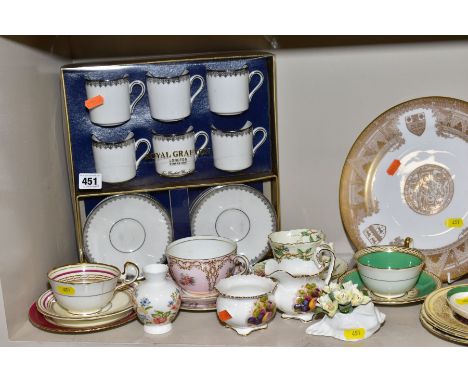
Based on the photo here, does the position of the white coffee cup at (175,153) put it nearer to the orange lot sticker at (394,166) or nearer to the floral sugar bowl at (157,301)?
the floral sugar bowl at (157,301)

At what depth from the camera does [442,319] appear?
1319mm

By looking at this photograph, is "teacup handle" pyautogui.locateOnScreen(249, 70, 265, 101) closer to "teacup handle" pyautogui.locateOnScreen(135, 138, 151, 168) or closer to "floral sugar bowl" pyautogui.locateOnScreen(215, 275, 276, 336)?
"teacup handle" pyautogui.locateOnScreen(135, 138, 151, 168)

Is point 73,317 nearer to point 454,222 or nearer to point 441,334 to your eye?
point 441,334

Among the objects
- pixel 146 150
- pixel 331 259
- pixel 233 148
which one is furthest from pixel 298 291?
pixel 146 150

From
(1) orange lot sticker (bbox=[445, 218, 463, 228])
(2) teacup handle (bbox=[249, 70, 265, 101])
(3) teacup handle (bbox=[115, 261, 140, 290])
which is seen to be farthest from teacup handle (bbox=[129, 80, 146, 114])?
(1) orange lot sticker (bbox=[445, 218, 463, 228])

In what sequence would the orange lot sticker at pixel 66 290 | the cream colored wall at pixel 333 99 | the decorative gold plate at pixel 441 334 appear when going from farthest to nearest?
the cream colored wall at pixel 333 99
the orange lot sticker at pixel 66 290
the decorative gold plate at pixel 441 334

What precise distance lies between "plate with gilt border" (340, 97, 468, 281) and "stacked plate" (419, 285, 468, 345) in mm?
171

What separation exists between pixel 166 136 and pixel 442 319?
650mm

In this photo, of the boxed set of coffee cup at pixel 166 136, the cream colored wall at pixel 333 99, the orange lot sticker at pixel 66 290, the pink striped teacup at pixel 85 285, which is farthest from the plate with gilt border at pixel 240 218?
the orange lot sticker at pixel 66 290

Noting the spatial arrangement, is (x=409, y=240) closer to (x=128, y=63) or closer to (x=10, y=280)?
(x=128, y=63)

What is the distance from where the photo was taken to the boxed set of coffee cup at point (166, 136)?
1520mm

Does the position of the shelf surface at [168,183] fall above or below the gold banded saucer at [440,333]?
above

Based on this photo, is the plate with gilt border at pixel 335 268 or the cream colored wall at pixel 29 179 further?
the plate with gilt border at pixel 335 268

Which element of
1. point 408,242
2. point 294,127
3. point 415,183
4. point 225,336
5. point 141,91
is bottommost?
point 225,336
